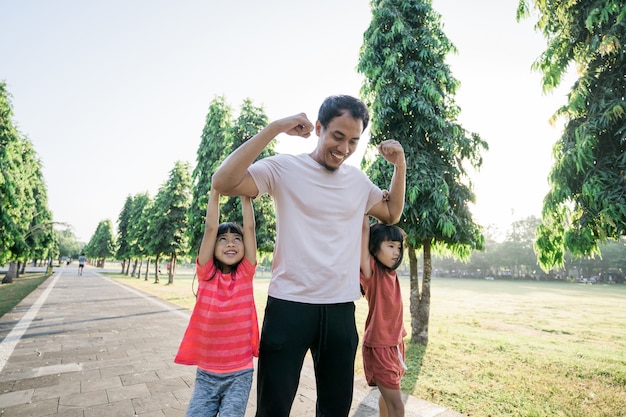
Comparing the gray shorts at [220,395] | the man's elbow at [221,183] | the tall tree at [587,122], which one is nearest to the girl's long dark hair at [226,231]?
the gray shorts at [220,395]

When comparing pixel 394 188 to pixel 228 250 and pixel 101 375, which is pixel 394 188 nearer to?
pixel 228 250

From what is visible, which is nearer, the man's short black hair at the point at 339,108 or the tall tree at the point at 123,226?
the man's short black hair at the point at 339,108

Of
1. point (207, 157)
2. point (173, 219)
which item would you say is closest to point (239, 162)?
point (207, 157)

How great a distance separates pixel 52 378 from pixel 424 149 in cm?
807

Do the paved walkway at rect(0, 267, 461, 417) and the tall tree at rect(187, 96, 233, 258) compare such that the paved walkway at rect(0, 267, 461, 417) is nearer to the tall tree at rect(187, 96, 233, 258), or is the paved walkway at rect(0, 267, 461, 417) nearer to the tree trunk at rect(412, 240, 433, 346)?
the tree trunk at rect(412, 240, 433, 346)

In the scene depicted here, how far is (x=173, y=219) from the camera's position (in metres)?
27.6

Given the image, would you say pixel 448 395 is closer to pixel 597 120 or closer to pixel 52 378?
pixel 597 120

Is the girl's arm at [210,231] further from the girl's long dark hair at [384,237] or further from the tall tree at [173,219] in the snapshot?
the tall tree at [173,219]

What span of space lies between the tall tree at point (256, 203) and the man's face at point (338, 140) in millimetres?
12523

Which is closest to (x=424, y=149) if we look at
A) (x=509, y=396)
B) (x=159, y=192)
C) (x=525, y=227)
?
(x=509, y=396)

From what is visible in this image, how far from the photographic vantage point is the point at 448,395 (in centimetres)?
448

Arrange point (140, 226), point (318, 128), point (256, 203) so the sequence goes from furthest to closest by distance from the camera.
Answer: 1. point (140, 226)
2. point (256, 203)
3. point (318, 128)

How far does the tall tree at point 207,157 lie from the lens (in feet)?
56.0

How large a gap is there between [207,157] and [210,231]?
16684 millimetres
